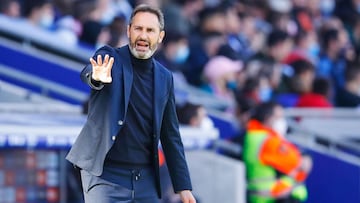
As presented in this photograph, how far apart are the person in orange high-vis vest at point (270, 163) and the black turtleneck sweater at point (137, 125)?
4.05m

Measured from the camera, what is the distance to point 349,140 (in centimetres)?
1274

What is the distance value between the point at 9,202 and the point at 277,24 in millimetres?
7913

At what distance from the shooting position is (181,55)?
13062 mm

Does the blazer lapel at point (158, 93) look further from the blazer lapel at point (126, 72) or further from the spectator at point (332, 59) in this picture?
the spectator at point (332, 59)

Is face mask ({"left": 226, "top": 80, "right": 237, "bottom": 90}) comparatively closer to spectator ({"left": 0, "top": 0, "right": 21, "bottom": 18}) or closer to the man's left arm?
spectator ({"left": 0, "top": 0, "right": 21, "bottom": 18})

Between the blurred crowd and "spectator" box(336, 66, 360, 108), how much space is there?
0.04 ft

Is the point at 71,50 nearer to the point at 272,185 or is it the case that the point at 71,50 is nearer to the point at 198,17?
the point at 272,185

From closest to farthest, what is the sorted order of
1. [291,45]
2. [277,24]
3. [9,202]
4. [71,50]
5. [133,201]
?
[133,201], [9,202], [71,50], [291,45], [277,24]

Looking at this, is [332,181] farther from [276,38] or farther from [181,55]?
[276,38]

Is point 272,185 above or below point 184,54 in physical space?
below

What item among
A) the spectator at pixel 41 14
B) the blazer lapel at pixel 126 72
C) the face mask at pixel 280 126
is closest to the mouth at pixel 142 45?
the blazer lapel at pixel 126 72

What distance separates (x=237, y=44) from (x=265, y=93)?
216cm

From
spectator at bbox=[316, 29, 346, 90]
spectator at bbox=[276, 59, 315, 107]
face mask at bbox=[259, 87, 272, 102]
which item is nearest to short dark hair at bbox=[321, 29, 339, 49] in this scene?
spectator at bbox=[316, 29, 346, 90]

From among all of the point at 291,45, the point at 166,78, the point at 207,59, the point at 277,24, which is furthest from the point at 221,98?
the point at 166,78
